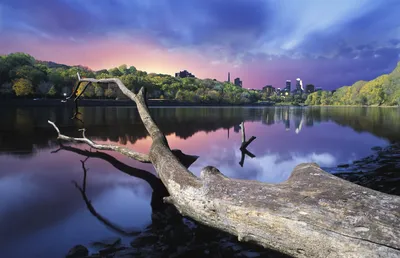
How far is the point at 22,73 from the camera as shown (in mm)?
82562

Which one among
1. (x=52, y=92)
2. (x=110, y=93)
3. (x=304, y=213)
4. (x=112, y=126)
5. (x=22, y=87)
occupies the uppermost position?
(x=22, y=87)

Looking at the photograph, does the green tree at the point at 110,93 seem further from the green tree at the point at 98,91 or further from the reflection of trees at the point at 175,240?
the reflection of trees at the point at 175,240

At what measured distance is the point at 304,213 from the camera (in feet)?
8.70

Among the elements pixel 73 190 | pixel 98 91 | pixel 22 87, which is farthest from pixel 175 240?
pixel 98 91

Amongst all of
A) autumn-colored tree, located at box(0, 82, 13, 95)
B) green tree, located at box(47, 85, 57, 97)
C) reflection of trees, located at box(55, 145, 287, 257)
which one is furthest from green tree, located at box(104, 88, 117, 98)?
reflection of trees, located at box(55, 145, 287, 257)

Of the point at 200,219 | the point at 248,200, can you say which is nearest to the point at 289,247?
the point at 248,200

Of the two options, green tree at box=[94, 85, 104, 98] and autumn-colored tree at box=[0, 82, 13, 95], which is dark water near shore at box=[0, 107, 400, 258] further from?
green tree at box=[94, 85, 104, 98]

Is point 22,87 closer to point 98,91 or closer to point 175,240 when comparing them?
point 98,91

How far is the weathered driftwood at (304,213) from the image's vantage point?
231 cm

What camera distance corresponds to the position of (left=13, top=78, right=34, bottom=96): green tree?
7719 centimetres

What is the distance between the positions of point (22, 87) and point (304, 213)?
94823 millimetres

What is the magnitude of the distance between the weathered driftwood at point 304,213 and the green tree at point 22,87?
92967 mm

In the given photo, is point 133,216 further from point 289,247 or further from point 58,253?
point 289,247

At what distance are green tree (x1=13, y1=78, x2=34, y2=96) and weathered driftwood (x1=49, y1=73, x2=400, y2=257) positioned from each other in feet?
305
